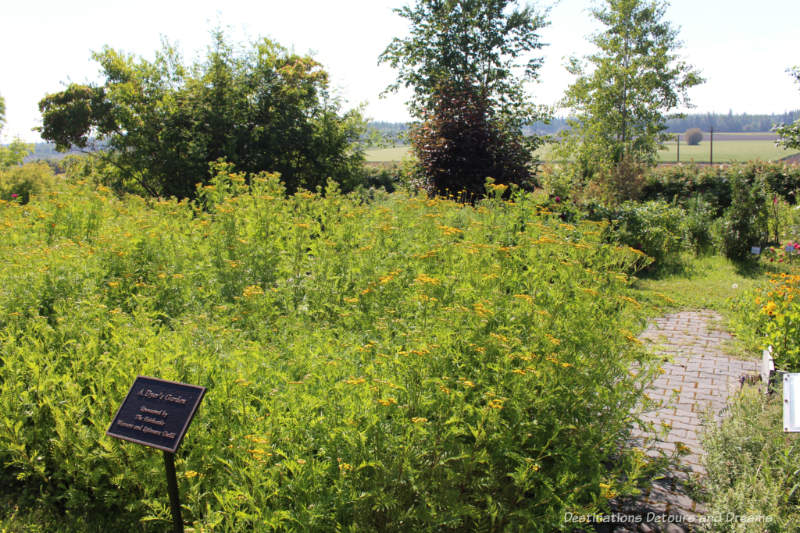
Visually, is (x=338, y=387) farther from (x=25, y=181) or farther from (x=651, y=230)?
(x=25, y=181)

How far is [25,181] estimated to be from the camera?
14.6m

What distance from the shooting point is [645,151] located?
2064 cm

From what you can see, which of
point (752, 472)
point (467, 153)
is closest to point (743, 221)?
point (467, 153)

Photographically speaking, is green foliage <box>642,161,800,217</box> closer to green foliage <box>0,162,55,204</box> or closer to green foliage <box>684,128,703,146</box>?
green foliage <box>0,162,55,204</box>

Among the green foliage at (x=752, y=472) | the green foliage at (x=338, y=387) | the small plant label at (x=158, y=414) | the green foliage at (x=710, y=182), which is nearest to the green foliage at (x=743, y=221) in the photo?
the green foliage at (x=710, y=182)

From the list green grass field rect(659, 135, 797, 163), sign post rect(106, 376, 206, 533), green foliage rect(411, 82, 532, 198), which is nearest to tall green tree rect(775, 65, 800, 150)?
green foliage rect(411, 82, 532, 198)

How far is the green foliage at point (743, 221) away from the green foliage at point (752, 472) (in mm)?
6822

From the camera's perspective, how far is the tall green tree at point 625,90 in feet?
62.4

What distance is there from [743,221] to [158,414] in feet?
34.1

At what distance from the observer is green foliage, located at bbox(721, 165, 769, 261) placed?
9758mm

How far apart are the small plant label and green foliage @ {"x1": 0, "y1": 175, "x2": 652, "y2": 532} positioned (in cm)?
28

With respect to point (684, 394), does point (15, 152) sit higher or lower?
higher

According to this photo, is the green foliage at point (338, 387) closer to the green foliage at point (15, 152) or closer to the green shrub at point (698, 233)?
the green shrub at point (698, 233)

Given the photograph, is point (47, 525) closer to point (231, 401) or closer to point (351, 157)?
point (231, 401)
